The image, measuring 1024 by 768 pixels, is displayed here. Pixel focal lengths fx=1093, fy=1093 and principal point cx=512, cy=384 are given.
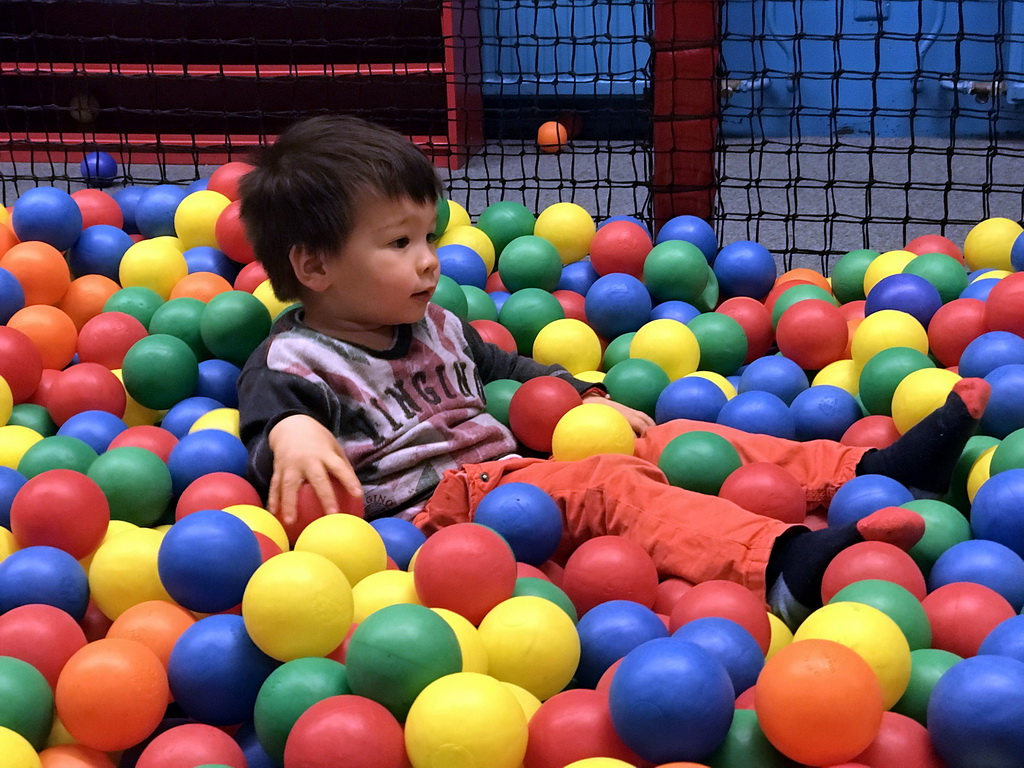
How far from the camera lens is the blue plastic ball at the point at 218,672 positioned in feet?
3.35

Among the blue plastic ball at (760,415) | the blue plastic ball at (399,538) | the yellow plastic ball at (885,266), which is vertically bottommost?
the blue plastic ball at (399,538)

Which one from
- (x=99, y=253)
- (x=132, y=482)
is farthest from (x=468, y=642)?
(x=99, y=253)

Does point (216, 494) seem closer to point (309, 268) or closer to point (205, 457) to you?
point (205, 457)

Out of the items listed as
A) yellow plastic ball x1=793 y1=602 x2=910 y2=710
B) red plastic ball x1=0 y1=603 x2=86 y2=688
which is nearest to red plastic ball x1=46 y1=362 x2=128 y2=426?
red plastic ball x1=0 y1=603 x2=86 y2=688

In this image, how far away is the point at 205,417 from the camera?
1.58 m

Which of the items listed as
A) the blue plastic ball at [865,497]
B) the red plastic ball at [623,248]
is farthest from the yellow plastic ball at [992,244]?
the blue plastic ball at [865,497]

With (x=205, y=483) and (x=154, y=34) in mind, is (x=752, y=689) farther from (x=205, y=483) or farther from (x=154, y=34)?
(x=154, y=34)

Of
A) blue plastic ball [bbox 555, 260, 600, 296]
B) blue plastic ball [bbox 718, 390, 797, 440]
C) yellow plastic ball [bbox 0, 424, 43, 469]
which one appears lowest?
blue plastic ball [bbox 718, 390, 797, 440]

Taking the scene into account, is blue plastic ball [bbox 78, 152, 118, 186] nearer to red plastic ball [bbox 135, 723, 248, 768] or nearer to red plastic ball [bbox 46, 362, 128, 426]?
red plastic ball [bbox 46, 362, 128, 426]

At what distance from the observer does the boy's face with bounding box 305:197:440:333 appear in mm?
1452

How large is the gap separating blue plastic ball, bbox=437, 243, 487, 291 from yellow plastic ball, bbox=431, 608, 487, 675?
1.09 m

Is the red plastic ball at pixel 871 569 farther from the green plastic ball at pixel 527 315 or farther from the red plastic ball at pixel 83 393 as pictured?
the red plastic ball at pixel 83 393

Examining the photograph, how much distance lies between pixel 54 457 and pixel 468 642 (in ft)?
2.32

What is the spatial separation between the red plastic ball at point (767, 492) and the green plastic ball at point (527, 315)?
2.06 ft
